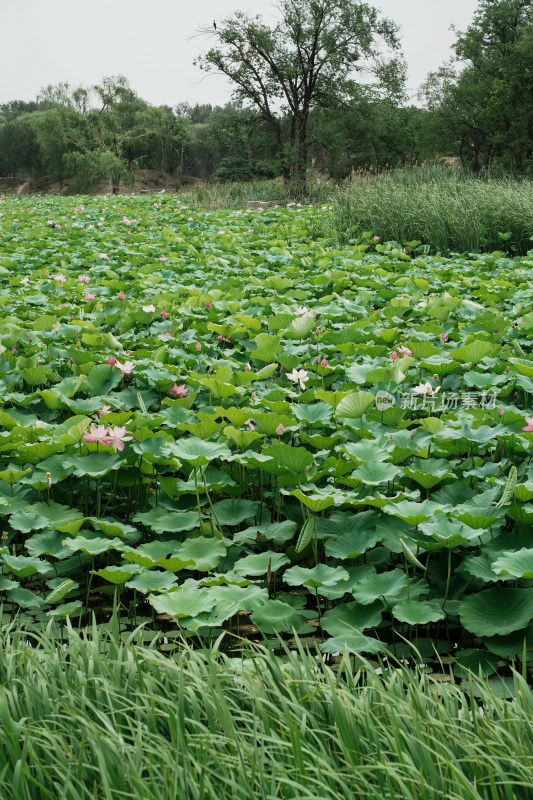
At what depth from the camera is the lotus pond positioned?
1.67 meters

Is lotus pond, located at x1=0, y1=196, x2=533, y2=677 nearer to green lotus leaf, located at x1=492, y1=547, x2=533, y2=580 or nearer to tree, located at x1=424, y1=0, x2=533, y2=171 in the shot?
green lotus leaf, located at x1=492, y1=547, x2=533, y2=580

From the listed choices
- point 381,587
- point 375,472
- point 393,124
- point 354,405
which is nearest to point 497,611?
point 381,587

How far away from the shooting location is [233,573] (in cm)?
184

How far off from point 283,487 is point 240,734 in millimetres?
1209

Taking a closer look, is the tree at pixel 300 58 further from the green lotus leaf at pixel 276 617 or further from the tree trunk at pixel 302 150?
Result: the green lotus leaf at pixel 276 617

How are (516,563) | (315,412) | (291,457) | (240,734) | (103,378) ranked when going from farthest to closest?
(103,378)
(315,412)
(291,457)
(516,563)
(240,734)

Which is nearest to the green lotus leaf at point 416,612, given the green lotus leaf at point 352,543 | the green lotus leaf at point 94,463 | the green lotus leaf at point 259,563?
the green lotus leaf at point 352,543

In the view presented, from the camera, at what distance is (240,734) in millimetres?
1206

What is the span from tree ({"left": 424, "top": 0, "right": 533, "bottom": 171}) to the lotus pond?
20251 millimetres

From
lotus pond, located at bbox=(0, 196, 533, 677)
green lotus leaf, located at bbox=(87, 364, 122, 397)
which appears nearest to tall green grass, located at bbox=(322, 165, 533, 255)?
lotus pond, located at bbox=(0, 196, 533, 677)

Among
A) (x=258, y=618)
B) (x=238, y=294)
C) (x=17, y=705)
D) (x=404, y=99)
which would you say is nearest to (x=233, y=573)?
(x=258, y=618)

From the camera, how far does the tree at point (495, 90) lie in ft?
68.6

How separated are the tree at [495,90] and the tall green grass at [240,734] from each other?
2298 cm

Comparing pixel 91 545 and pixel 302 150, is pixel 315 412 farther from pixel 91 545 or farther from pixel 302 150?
pixel 302 150
